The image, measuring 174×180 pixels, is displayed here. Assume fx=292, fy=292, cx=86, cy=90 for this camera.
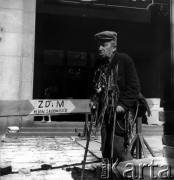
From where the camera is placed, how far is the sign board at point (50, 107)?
9766mm

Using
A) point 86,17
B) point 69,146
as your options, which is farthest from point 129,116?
point 86,17

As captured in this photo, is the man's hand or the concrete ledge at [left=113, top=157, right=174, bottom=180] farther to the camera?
the man's hand

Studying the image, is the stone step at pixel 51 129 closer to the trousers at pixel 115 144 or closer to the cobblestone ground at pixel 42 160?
the cobblestone ground at pixel 42 160

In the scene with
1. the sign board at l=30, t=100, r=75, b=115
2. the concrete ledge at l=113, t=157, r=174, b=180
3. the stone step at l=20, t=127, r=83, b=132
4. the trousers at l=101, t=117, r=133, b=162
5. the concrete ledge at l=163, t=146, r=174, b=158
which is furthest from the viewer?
the stone step at l=20, t=127, r=83, b=132

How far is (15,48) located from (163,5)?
8048 millimetres

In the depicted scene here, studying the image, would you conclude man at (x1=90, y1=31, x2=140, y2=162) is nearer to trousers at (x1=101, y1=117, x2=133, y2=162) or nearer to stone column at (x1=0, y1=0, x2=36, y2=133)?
trousers at (x1=101, y1=117, x2=133, y2=162)

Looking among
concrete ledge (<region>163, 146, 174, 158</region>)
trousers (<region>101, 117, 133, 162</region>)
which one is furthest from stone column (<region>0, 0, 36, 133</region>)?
trousers (<region>101, 117, 133, 162</region>)

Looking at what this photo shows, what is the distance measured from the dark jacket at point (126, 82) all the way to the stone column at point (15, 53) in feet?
25.7

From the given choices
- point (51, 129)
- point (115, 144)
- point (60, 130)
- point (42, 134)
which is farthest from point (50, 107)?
point (115, 144)

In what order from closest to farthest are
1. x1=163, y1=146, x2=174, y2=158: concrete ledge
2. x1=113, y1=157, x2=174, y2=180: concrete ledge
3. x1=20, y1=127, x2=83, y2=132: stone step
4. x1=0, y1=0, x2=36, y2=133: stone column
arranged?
x1=113, y1=157, x2=174, y2=180: concrete ledge → x1=163, y1=146, x2=174, y2=158: concrete ledge → x1=20, y1=127, x2=83, y2=132: stone step → x1=0, y1=0, x2=36, y2=133: stone column

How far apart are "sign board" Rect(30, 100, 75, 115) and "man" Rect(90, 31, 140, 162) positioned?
5.99 metres

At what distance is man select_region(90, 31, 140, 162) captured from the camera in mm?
3680

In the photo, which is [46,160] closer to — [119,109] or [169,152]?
[169,152]

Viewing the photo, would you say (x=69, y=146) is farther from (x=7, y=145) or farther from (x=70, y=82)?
(x=70, y=82)
